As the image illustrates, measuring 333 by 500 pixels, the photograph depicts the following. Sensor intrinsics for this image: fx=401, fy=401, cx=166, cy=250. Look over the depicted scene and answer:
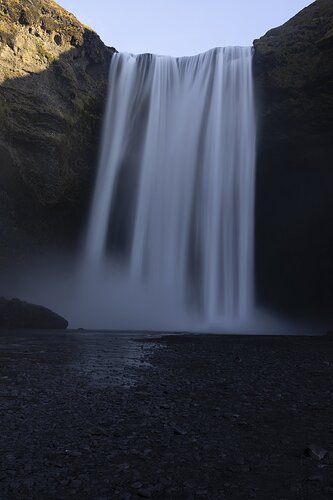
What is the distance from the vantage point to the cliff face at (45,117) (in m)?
27.8

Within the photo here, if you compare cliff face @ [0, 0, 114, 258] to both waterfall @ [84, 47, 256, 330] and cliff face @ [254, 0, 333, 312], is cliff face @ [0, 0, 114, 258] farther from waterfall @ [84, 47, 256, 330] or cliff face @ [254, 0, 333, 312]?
cliff face @ [254, 0, 333, 312]

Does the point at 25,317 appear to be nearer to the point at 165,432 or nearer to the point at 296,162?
the point at 165,432

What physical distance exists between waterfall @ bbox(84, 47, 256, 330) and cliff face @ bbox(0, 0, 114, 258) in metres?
1.65

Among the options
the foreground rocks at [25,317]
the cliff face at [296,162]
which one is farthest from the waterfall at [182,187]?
the foreground rocks at [25,317]

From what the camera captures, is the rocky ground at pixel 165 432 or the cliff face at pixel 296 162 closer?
the rocky ground at pixel 165 432

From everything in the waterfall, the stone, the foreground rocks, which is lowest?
the stone

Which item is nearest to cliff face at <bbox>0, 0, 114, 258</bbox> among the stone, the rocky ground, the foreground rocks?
the foreground rocks

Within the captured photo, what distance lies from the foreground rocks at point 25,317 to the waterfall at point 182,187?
6712mm

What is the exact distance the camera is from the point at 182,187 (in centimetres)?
3062

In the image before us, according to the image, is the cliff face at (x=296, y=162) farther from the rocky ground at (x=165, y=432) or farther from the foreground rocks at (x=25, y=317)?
the rocky ground at (x=165, y=432)

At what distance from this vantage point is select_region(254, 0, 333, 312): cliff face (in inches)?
1109

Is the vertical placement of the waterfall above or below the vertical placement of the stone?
above

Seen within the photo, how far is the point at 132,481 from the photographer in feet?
11.1

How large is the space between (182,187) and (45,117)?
11.0 m
